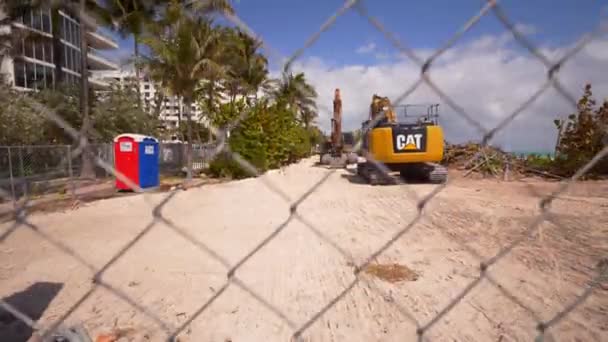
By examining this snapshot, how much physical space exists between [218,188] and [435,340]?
766cm

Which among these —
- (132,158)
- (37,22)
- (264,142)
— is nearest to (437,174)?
(264,142)

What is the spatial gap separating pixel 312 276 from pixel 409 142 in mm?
5227

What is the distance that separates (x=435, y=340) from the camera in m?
2.05

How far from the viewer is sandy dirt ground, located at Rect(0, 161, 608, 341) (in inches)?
85.5

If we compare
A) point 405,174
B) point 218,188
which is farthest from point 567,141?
point 218,188

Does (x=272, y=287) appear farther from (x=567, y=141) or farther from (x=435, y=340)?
(x=567, y=141)

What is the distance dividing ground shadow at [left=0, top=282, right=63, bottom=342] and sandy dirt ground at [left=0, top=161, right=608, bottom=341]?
20 mm

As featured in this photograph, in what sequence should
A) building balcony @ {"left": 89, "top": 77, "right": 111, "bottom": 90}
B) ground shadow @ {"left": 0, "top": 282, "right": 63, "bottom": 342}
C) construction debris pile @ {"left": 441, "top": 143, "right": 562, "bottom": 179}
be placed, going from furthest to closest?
building balcony @ {"left": 89, "top": 77, "right": 111, "bottom": 90}, construction debris pile @ {"left": 441, "top": 143, "right": 562, "bottom": 179}, ground shadow @ {"left": 0, "top": 282, "right": 63, "bottom": 342}

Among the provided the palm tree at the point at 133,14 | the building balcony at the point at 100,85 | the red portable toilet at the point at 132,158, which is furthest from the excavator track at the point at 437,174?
the building balcony at the point at 100,85

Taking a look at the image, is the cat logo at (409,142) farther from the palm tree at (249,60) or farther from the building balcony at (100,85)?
the building balcony at (100,85)

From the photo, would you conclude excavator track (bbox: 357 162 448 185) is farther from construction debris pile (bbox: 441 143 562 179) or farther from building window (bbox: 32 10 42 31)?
building window (bbox: 32 10 42 31)

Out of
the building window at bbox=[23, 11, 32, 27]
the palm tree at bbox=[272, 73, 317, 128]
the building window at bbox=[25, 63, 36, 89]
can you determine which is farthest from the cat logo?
the building window at bbox=[25, 63, 36, 89]

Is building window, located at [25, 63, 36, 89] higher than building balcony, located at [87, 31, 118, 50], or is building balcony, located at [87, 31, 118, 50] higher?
building window, located at [25, 63, 36, 89]

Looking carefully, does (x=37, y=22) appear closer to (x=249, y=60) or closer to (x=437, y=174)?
(x=437, y=174)
